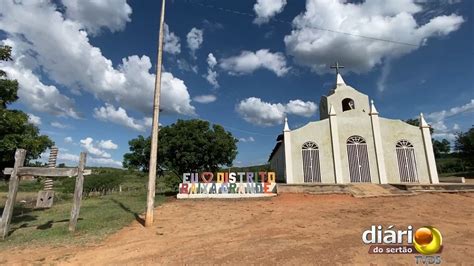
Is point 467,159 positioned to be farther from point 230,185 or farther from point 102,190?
point 102,190

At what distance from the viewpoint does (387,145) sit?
69.5 ft

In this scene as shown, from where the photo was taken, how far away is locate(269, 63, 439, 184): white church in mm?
20609

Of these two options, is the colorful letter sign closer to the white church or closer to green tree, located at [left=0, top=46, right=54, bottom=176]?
the white church

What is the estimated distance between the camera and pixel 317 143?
70.5 ft

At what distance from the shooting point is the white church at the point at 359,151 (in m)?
20.6

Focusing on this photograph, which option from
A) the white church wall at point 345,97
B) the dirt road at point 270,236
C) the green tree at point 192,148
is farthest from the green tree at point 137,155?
the white church wall at point 345,97

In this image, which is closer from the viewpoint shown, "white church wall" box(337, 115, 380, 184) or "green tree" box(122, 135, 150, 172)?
"white church wall" box(337, 115, 380, 184)

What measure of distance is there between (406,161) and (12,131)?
23781 millimetres

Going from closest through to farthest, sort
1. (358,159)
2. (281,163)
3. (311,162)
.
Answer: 1. (358,159)
2. (311,162)
3. (281,163)

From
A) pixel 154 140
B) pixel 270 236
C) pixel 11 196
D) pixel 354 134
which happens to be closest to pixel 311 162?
pixel 354 134

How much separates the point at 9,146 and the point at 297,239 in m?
9.89

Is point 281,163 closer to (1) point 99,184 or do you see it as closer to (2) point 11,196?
(2) point 11,196

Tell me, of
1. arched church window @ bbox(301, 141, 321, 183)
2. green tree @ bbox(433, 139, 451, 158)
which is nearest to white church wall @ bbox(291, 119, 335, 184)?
arched church window @ bbox(301, 141, 321, 183)

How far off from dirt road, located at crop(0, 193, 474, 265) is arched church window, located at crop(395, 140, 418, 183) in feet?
21.3
